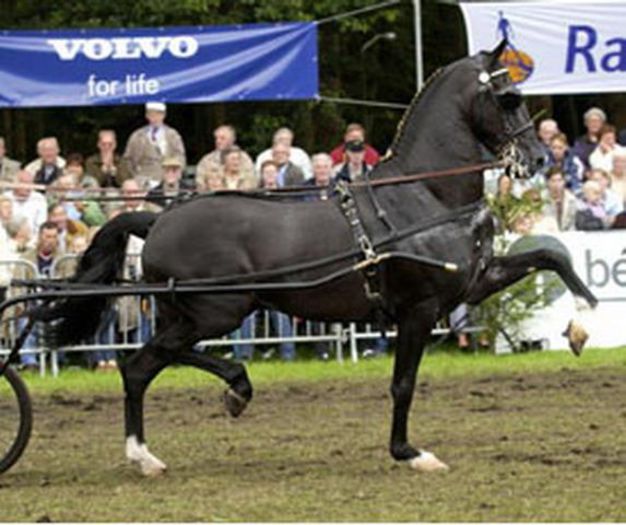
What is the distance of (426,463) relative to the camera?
11.8 m

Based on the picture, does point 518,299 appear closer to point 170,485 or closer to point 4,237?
point 4,237

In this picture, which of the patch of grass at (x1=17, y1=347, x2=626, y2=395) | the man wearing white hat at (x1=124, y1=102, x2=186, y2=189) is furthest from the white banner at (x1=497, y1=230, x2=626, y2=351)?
the man wearing white hat at (x1=124, y1=102, x2=186, y2=189)

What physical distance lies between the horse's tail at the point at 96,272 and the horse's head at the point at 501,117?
7.01ft

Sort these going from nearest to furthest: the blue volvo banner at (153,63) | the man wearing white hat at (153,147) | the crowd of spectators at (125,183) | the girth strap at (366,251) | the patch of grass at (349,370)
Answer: the girth strap at (366,251) → the patch of grass at (349,370) → the crowd of spectators at (125,183) → the blue volvo banner at (153,63) → the man wearing white hat at (153,147)

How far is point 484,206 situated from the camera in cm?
1225

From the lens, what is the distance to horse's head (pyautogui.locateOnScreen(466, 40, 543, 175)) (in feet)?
39.5

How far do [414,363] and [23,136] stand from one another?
16683mm

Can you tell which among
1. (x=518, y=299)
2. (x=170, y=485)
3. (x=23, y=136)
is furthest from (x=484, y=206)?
(x=23, y=136)

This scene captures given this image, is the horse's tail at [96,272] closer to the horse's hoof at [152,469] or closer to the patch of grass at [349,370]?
the horse's hoof at [152,469]

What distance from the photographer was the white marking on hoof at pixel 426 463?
11758 millimetres

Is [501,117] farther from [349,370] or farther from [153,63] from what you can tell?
[153,63]

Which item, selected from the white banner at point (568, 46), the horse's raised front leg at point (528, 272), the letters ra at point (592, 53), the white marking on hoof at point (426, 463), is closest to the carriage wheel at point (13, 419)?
the white marking on hoof at point (426, 463)

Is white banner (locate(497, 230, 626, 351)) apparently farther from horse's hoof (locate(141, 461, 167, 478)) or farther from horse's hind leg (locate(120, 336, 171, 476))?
horse's hoof (locate(141, 461, 167, 478))

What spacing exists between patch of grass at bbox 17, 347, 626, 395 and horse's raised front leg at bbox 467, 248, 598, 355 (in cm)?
459
